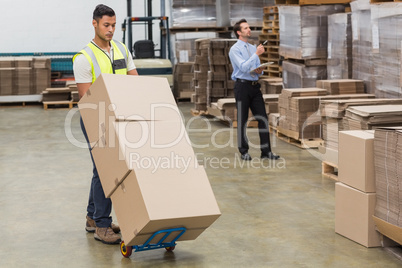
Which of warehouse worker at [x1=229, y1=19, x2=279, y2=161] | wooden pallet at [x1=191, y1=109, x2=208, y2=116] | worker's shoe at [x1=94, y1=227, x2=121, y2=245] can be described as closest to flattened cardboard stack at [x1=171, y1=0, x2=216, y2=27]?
wooden pallet at [x1=191, y1=109, x2=208, y2=116]

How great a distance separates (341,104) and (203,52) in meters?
5.48

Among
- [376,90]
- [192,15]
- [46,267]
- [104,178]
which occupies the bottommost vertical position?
[46,267]

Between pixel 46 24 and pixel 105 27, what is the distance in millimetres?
12644

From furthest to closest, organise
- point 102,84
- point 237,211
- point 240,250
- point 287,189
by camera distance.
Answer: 1. point 287,189
2. point 237,211
3. point 240,250
4. point 102,84

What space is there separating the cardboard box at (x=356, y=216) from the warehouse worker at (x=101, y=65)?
179 centimetres

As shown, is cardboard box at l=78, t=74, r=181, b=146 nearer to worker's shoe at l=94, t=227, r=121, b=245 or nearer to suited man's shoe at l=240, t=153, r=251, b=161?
worker's shoe at l=94, t=227, r=121, b=245

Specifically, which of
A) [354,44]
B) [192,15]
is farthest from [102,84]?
[192,15]

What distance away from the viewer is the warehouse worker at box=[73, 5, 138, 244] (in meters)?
4.79

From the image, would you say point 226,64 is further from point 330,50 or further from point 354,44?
point 354,44

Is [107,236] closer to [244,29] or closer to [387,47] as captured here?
[244,29]

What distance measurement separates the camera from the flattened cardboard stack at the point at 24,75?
48.4 feet

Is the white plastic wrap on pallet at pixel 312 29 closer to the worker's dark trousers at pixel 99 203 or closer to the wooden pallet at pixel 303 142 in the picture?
the wooden pallet at pixel 303 142

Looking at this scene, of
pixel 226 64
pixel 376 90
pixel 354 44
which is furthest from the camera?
pixel 226 64

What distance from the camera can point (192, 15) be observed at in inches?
594
